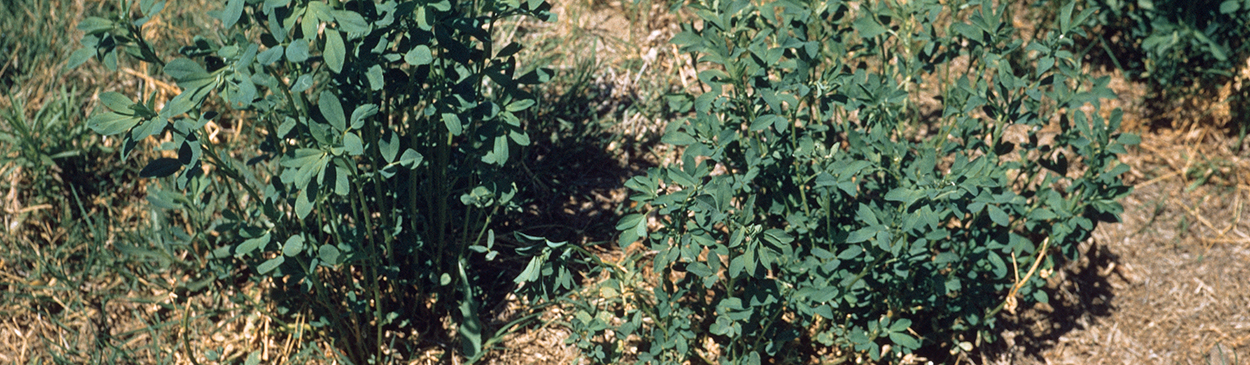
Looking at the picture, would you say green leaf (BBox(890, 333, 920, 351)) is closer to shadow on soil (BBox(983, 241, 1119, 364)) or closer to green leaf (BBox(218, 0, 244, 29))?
shadow on soil (BBox(983, 241, 1119, 364))

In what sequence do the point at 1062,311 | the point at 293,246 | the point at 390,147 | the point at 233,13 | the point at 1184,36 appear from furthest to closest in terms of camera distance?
1. the point at 1184,36
2. the point at 1062,311
3. the point at 293,246
4. the point at 390,147
5. the point at 233,13

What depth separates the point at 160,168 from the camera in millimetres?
1933

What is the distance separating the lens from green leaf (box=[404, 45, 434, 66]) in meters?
1.79

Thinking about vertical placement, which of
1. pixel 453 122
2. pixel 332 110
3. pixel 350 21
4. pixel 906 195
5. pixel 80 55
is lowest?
pixel 906 195

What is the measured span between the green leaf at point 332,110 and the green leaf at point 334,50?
0.44ft

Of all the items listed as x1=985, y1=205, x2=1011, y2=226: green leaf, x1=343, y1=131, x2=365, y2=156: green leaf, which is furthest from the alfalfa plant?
x1=985, y1=205, x2=1011, y2=226: green leaf

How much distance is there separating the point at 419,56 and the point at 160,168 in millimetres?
648

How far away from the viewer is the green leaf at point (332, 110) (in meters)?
1.78

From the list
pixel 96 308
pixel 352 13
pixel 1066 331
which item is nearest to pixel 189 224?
pixel 96 308

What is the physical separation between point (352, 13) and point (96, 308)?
1754mm

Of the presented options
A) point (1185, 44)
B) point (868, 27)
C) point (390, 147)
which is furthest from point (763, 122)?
point (1185, 44)

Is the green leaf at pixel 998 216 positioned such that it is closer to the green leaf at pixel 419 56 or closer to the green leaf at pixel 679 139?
the green leaf at pixel 679 139

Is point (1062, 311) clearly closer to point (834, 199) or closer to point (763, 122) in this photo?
point (834, 199)

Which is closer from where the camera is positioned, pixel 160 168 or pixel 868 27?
pixel 160 168
